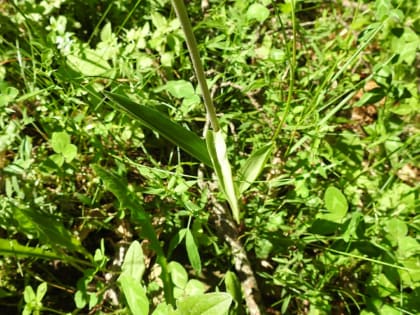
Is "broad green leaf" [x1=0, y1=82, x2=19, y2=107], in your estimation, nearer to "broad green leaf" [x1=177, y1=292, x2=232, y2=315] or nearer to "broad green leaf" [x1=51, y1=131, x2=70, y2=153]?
"broad green leaf" [x1=51, y1=131, x2=70, y2=153]

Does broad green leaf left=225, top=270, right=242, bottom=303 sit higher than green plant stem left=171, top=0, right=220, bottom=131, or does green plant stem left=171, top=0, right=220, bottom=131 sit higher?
green plant stem left=171, top=0, right=220, bottom=131

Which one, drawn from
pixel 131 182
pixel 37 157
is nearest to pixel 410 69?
pixel 131 182

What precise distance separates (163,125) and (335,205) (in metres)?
0.54

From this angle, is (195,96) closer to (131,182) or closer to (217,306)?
(131,182)

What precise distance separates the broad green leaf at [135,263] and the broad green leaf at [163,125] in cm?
31

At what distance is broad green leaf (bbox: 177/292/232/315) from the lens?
1010 millimetres

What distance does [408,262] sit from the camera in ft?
3.99

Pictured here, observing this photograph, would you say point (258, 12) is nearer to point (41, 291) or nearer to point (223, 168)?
point (223, 168)

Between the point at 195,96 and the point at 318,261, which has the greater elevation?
the point at 195,96

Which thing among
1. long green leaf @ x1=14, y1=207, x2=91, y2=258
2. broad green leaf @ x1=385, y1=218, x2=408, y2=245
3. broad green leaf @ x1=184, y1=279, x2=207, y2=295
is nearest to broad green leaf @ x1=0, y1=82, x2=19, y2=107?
long green leaf @ x1=14, y1=207, x2=91, y2=258

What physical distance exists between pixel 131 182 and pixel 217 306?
2.13 ft

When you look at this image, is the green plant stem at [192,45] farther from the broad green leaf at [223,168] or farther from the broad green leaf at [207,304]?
the broad green leaf at [207,304]

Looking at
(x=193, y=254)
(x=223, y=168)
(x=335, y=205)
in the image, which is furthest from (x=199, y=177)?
(x=335, y=205)

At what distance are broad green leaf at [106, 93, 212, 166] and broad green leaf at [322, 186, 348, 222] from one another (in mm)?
371
